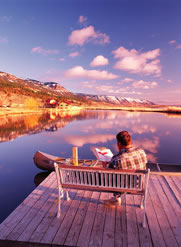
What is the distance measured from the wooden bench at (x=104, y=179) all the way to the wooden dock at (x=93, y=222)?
19.2 inches

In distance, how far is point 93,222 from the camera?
3721 millimetres

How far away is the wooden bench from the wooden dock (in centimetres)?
49

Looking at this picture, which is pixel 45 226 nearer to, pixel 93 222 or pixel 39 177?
pixel 93 222

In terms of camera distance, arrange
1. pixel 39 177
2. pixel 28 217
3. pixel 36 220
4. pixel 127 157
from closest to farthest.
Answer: pixel 127 157, pixel 36 220, pixel 28 217, pixel 39 177

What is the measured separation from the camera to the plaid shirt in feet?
11.6

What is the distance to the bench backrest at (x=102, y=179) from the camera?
3.52 m

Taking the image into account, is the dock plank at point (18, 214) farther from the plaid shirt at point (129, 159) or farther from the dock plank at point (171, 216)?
the dock plank at point (171, 216)

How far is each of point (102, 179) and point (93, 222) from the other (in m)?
1.10

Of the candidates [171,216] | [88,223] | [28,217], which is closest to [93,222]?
[88,223]

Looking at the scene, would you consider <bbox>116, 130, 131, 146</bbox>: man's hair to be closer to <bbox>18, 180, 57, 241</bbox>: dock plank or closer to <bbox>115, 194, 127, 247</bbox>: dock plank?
<bbox>115, 194, 127, 247</bbox>: dock plank

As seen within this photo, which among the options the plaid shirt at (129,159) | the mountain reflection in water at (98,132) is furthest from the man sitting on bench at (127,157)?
the mountain reflection in water at (98,132)

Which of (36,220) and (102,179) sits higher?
(102,179)

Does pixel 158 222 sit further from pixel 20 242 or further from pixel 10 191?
pixel 10 191

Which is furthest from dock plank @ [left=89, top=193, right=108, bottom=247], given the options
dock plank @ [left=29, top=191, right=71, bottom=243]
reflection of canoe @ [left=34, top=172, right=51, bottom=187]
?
reflection of canoe @ [left=34, top=172, right=51, bottom=187]
